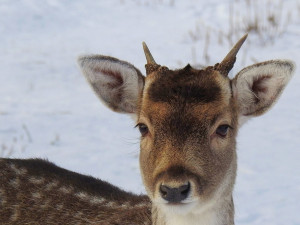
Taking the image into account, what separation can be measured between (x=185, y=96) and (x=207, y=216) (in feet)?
2.80

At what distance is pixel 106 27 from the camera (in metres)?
13.7

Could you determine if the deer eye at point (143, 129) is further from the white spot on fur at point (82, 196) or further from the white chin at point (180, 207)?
the white spot on fur at point (82, 196)

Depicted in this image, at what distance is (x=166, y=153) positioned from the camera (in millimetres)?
4055

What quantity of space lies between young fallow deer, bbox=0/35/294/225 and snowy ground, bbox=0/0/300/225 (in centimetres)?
72

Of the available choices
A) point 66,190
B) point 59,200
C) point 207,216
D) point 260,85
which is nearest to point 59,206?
point 59,200

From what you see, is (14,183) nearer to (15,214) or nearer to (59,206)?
(15,214)

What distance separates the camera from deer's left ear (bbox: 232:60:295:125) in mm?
4543

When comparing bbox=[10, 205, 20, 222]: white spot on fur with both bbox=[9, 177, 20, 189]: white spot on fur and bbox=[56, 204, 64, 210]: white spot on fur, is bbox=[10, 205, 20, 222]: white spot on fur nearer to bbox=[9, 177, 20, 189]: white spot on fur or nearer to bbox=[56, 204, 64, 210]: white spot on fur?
bbox=[9, 177, 20, 189]: white spot on fur

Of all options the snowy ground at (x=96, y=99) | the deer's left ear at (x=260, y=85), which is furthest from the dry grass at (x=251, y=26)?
the deer's left ear at (x=260, y=85)

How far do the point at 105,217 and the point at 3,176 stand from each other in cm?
96

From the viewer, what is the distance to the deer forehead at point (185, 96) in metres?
4.16

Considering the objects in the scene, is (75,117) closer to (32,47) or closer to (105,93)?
(32,47)

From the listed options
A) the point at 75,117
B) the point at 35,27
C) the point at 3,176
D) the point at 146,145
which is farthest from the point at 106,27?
the point at 146,145

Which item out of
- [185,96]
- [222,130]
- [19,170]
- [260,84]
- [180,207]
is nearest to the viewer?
[180,207]
